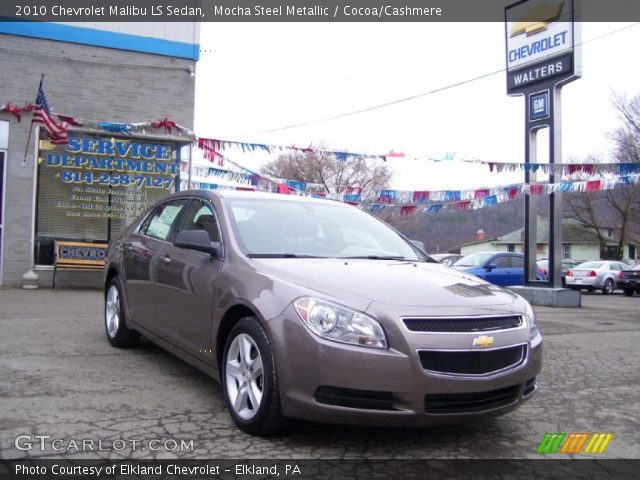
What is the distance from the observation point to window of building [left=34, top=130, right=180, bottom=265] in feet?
36.8

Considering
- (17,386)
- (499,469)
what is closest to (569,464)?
(499,469)

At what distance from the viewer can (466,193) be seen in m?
13.7

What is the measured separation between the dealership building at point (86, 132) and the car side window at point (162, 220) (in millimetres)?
6351

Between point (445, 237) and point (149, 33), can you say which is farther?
point (445, 237)

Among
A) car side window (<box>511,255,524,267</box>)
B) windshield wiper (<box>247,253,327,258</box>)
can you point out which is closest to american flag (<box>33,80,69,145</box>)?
windshield wiper (<box>247,253,327,258</box>)

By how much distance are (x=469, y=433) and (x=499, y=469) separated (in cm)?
52

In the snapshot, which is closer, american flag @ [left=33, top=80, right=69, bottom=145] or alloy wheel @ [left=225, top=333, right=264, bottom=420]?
alloy wheel @ [left=225, top=333, right=264, bottom=420]

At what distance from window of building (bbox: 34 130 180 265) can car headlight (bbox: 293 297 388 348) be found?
9087mm

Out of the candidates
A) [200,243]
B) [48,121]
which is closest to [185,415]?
[200,243]

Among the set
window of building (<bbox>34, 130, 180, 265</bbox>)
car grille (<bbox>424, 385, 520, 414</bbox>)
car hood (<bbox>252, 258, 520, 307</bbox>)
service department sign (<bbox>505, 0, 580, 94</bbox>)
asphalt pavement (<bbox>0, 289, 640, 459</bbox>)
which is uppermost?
service department sign (<bbox>505, 0, 580, 94</bbox>)

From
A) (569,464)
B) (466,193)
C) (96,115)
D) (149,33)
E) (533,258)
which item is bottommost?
(569,464)

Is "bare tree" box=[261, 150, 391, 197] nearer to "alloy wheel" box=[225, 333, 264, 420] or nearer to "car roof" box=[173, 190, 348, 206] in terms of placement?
"car roof" box=[173, 190, 348, 206]

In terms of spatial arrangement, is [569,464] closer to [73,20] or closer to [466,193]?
[466,193]

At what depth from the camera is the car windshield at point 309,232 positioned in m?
4.13
